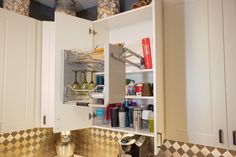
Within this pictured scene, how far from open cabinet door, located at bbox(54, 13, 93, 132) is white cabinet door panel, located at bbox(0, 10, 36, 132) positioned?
17.9 inches

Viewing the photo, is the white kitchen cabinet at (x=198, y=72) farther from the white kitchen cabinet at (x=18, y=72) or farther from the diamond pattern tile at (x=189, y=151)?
the white kitchen cabinet at (x=18, y=72)

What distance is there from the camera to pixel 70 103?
138 cm

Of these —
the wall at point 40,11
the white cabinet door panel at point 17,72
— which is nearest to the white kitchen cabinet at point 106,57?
the white cabinet door panel at point 17,72

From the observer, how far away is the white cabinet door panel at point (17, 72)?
5.07 ft

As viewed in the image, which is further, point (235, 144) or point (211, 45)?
point (211, 45)

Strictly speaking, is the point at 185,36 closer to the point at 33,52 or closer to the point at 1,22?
the point at 33,52

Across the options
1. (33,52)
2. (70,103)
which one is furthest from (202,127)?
(33,52)

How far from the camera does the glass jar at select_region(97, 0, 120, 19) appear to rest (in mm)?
1662

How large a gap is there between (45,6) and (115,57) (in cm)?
145

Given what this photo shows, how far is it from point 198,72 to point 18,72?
1.41 m

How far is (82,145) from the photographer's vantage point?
204cm

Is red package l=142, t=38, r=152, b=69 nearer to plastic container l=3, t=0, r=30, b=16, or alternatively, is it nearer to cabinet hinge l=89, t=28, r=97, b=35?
cabinet hinge l=89, t=28, r=97, b=35

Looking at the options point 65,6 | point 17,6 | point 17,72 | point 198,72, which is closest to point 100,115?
point 17,72

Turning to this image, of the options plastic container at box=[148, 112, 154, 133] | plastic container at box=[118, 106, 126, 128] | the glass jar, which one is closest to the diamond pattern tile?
plastic container at box=[148, 112, 154, 133]
